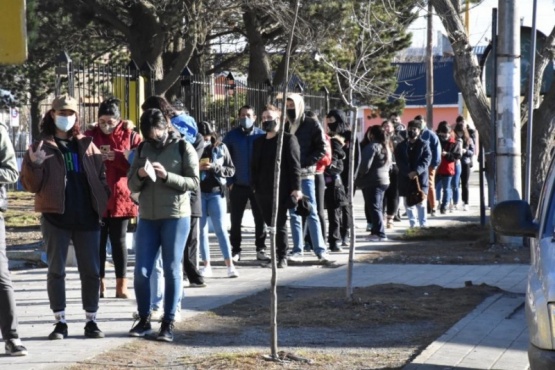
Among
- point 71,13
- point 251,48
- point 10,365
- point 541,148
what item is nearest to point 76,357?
point 10,365

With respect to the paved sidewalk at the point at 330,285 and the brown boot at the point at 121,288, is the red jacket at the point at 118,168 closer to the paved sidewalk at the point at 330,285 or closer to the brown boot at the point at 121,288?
the brown boot at the point at 121,288

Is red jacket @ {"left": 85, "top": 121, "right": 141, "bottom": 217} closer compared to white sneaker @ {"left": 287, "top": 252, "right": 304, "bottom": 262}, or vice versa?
red jacket @ {"left": 85, "top": 121, "right": 141, "bottom": 217}

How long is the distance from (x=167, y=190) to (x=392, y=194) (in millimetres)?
11406

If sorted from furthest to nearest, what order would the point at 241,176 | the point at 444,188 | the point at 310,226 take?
the point at 444,188 < the point at 241,176 < the point at 310,226

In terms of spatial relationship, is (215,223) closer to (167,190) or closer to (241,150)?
(241,150)

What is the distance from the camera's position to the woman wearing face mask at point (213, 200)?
1257cm

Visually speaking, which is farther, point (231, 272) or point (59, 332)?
point (231, 272)

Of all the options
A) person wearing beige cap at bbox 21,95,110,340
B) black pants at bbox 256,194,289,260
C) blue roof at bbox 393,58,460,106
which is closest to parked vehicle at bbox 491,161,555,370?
person wearing beige cap at bbox 21,95,110,340

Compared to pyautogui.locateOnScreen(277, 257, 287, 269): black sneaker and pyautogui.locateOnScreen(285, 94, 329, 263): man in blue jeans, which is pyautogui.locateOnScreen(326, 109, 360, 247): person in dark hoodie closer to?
pyautogui.locateOnScreen(285, 94, 329, 263): man in blue jeans

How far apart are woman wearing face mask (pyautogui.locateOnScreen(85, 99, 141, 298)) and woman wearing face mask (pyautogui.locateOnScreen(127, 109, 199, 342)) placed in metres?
Answer: 2.04

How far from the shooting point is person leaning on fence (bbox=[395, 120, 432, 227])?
19.1m

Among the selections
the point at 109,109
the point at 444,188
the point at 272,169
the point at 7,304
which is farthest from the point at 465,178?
the point at 7,304

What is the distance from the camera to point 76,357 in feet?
26.1

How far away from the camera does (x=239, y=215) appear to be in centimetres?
1433
